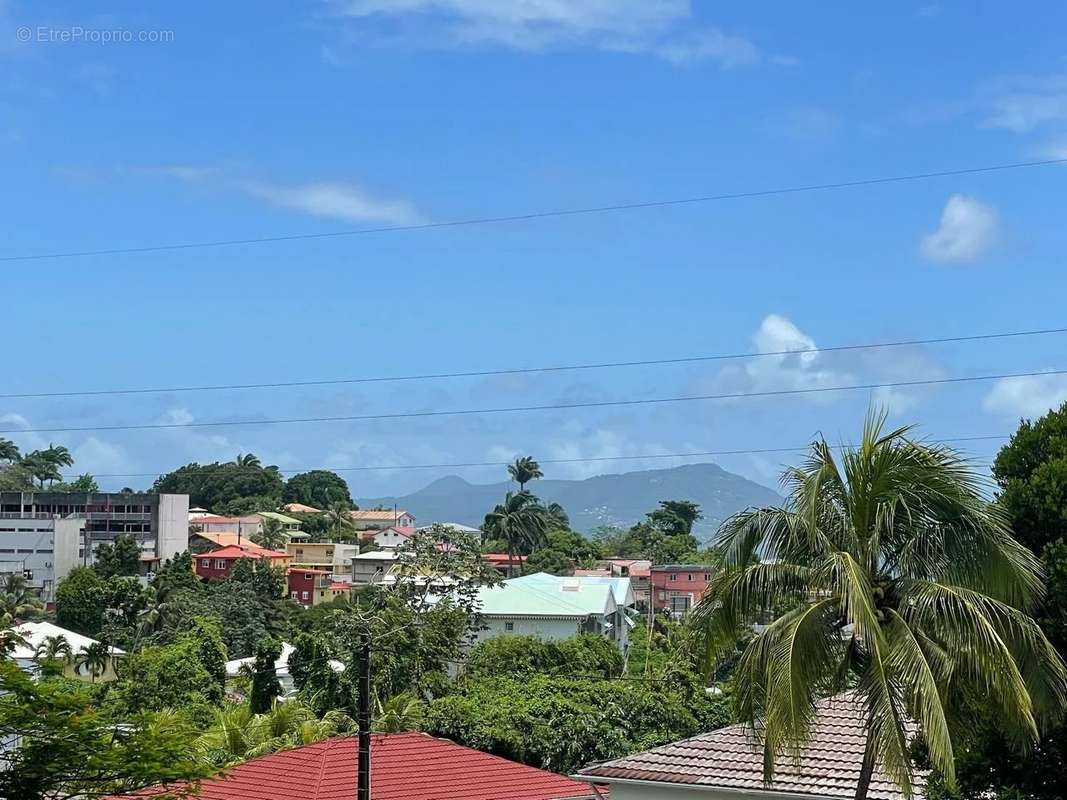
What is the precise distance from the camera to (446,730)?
3161cm

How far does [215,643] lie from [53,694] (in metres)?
36.7

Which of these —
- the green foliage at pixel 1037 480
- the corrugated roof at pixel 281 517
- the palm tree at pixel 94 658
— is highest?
the corrugated roof at pixel 281 517

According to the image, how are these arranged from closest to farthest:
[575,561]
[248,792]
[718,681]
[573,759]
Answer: [248,792], [573,759], [718,681], [575,561]

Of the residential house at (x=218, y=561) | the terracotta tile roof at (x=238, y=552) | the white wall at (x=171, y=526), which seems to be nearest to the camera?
the residential house at (x=218, y=561)

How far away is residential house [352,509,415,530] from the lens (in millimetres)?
170500

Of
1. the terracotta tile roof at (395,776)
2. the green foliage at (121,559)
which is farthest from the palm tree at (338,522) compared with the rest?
the terracotta tile roof at (395,776)

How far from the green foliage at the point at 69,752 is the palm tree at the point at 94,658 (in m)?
49.2

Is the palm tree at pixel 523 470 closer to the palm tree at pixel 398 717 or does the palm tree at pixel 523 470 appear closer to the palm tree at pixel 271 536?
the palm tree at pixel 271 536

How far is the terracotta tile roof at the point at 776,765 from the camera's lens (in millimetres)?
16031

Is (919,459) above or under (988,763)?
above

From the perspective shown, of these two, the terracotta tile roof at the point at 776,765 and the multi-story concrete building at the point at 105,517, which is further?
the multi-story concrete building at the point at 105,517

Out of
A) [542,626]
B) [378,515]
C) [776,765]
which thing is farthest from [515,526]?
[378,515]

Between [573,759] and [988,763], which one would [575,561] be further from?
[988,763]

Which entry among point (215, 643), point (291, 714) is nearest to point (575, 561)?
point (215, 643)
